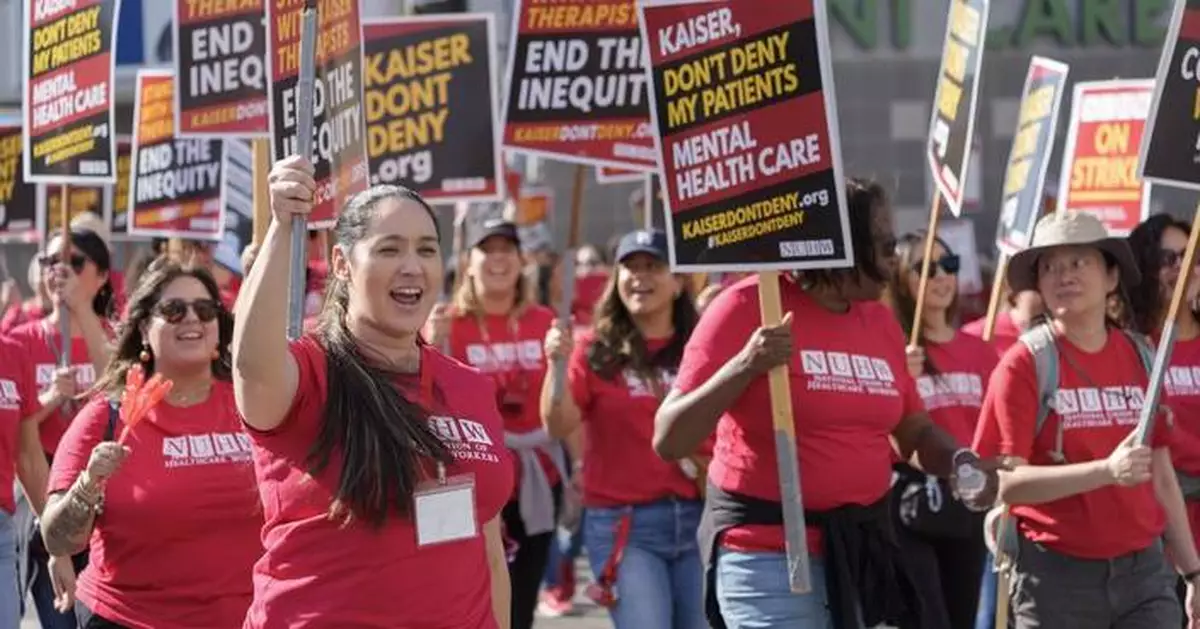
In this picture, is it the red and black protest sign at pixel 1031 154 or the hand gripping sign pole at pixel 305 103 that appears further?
the red and black protest sign at pixel 1031 154

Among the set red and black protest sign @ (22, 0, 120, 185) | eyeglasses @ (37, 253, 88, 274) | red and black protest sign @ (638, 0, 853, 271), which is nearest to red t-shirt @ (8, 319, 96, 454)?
eyeglasses @ (37, 253, 88, 274)

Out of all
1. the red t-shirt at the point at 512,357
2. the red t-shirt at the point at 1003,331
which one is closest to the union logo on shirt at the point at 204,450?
the red t-shirt at the point at 512,357

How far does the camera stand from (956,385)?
32.9 ft

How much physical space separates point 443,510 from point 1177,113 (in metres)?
3.50

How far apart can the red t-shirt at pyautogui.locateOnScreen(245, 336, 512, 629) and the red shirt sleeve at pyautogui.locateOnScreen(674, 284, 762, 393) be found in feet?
6.24

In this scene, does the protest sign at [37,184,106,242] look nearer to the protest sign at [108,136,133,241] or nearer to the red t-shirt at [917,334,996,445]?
the protest sign at [108,136,133,241]

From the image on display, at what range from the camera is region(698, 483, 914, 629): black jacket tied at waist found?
268 inches

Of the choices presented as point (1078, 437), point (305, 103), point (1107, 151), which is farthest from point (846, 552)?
point (1107, 151)

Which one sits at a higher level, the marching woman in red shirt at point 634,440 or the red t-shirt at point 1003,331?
the red t-shirt at point 1003,331

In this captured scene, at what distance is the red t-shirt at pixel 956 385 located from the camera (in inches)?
391

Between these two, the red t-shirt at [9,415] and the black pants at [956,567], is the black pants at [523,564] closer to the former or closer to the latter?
the black pants at [956,567]

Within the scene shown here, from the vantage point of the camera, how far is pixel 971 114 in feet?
30.5

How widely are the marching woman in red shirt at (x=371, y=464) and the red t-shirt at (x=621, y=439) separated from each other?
404cm

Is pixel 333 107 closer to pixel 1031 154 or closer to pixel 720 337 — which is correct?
pixel 720 337
